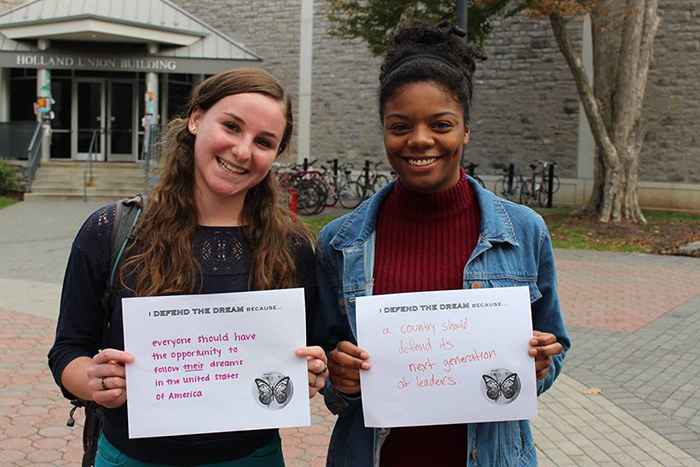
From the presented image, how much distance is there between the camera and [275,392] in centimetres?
210

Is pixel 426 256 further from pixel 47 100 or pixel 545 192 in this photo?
pixel 47 100

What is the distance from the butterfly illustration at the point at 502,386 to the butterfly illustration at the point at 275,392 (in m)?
0.55

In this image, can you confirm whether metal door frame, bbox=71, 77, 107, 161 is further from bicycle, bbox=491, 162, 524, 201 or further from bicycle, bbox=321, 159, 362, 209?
bicycle, bbox=491, 162, 524, 201

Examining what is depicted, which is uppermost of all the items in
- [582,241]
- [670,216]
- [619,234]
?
[670,216]

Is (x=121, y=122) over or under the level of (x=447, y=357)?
over

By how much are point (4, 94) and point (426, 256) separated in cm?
2645

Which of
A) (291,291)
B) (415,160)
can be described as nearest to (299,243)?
(291,291)

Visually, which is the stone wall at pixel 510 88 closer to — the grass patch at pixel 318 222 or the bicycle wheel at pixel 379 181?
the bicycle wheel at pixel 379 181

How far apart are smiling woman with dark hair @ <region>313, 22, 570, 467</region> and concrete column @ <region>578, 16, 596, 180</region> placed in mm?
21651

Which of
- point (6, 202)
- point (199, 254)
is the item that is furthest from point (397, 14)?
point (199, 254)

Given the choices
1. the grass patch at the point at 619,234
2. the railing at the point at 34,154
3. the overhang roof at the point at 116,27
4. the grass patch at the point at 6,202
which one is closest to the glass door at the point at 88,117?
the overhang roof at the point at 116,27

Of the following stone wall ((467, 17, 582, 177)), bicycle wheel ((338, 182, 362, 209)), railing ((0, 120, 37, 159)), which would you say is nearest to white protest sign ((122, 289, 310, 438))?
bicycle wheel ((338, 182, 362, 209))

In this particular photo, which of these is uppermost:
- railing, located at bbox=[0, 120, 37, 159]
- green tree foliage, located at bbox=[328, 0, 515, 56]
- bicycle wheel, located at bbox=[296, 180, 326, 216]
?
green tree foliage, located at bbox=[328, 0, 515, 56]

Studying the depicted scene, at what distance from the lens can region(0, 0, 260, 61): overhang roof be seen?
75.3 ft
